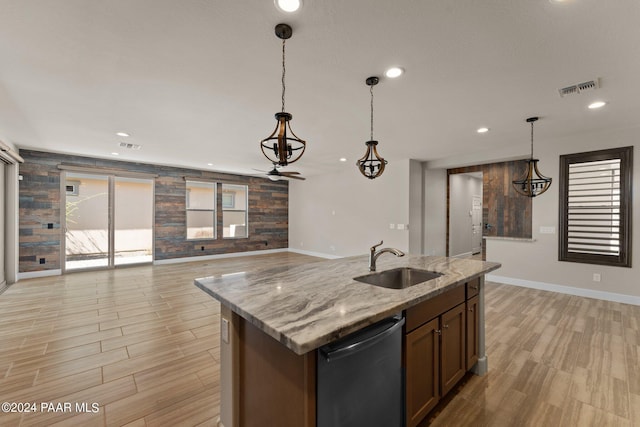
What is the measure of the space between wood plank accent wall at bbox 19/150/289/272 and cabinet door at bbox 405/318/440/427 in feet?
23.8

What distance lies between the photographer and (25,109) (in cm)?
333

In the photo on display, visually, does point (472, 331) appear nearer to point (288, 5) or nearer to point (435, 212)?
point (288, 5)

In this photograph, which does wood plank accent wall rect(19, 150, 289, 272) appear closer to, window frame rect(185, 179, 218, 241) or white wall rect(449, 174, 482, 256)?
window frame rect(185, 179, 218, 241)

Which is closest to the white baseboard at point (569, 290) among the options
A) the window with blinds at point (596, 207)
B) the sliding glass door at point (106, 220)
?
the window with blinds at point (596, 207)

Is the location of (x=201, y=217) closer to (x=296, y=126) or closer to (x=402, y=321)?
(x=296, y=126)

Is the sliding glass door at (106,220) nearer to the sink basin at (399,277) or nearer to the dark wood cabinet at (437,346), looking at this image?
the sink basin at (399,277)

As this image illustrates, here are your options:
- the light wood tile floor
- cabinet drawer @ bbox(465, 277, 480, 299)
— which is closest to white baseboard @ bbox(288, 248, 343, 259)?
the light wood tile floor

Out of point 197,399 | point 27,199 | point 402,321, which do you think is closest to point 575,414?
point 402,321

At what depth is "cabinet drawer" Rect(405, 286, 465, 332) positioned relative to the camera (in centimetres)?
162

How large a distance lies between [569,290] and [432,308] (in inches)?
177

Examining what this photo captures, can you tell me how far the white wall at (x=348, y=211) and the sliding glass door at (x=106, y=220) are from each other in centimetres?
431

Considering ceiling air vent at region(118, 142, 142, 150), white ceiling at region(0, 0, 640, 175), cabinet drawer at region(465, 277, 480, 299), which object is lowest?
cabinet drawer at region(465, 277, 480, 299)

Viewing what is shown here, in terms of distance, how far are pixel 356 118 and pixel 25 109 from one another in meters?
4.05

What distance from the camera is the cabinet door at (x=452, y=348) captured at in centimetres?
192
